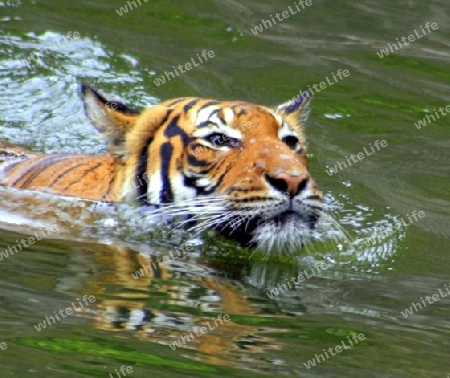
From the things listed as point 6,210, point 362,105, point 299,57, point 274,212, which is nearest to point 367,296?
point 274,212

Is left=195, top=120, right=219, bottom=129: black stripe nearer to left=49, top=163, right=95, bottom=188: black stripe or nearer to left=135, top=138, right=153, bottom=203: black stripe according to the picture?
left=135, top=138, right=153, bottom=203: black stripe

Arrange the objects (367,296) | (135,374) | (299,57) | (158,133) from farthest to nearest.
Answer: (299,57), (158,133), (367,296), (135,374)

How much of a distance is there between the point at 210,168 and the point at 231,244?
0.36 metres

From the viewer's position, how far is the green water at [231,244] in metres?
3.28

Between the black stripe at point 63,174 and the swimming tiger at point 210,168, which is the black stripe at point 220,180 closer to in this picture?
the swimming tiger at point 210,168

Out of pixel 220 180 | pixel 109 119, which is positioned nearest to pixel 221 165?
pixel 220 180

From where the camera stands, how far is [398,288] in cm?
447

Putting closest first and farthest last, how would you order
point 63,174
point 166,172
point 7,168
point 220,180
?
point 220,180
point 166,172
point 63,174
point 7,168

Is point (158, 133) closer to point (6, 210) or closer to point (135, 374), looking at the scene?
point (6, 210)

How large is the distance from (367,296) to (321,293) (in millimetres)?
186

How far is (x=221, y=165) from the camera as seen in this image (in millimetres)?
4648

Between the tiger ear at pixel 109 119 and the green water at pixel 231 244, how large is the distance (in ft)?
1.04

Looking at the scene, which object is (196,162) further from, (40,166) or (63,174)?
(40,166)

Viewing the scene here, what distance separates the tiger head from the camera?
4.38m
